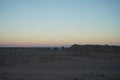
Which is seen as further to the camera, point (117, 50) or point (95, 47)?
point (95, 47)

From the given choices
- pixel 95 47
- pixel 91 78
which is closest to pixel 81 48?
pixel 95 47

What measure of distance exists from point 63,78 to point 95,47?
45307mm

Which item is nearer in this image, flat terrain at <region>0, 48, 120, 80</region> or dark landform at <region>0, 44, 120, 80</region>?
flat terrain at <region>0, 48, 120, 80</region>

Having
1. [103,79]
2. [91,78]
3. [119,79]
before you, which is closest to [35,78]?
[91,78]

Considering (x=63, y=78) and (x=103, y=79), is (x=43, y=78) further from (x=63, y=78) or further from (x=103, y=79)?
(x=103, y=79)

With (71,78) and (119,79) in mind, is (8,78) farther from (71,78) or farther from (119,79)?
(119,79)

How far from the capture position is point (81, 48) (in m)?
60.0

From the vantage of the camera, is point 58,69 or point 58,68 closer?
point 58,69

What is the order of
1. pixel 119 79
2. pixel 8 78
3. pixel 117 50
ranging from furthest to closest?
pixel 117 50
pixel 8 78
pixel 119 79

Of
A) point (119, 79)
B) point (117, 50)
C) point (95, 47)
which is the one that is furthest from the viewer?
point (95, 47)

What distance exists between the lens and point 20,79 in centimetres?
1565

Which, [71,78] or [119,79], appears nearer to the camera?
[119,79]

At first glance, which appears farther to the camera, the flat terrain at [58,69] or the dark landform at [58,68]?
the dark landform at [58,68]

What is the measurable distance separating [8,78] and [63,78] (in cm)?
503
